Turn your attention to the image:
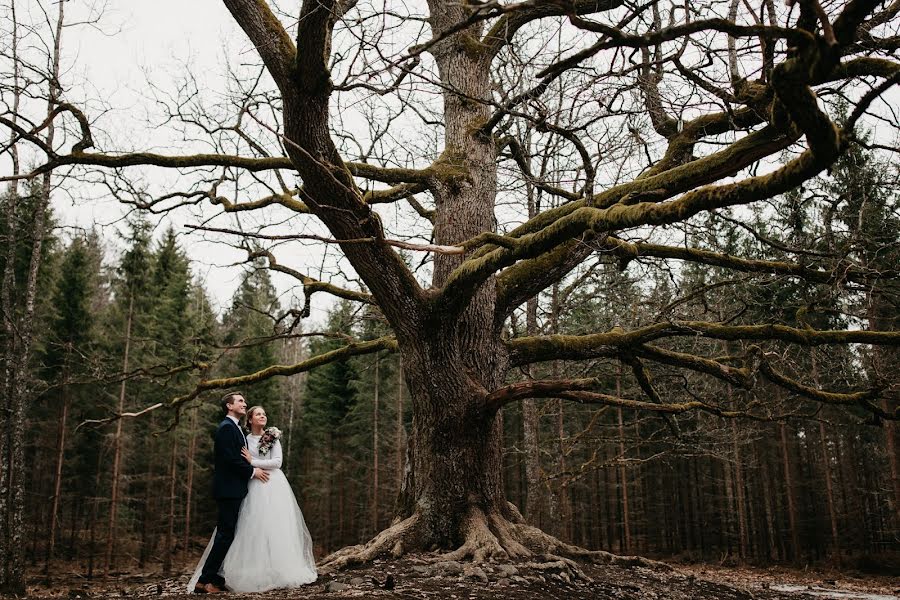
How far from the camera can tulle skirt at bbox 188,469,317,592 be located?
5.73 metres

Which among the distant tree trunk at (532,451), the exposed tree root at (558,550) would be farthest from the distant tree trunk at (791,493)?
the exposed tree root at (558,550)

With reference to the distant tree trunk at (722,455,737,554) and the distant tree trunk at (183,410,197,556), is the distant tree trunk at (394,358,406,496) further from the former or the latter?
the distant tree trunk at (722,455,737,554)

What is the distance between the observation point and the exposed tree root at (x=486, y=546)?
6.00 meters

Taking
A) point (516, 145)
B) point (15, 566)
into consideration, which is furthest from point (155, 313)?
point (516, 145)

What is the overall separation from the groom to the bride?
10 cm

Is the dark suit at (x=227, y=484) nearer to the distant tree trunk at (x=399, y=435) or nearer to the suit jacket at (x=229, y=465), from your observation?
the suit jacket at (x=229, y=465)

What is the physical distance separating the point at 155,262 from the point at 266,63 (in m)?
25.6

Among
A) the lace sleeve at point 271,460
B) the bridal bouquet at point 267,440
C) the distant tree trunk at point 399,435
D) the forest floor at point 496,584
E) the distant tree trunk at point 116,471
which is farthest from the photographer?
the distant tree trunk at point 399,435

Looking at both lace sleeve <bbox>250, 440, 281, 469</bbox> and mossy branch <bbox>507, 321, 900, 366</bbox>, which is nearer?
lace sleeve <bbox>250, 440, 281, 469</bbox>

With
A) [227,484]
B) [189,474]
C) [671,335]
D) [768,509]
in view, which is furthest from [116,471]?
[768,509]

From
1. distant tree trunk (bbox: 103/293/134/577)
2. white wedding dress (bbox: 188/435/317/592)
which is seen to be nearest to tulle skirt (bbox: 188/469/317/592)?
white wedding dress (bbox: 188/435/317/592)

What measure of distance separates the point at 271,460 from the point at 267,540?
2.55ft

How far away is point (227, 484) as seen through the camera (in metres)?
5.93

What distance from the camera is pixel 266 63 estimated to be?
492 centimetres
